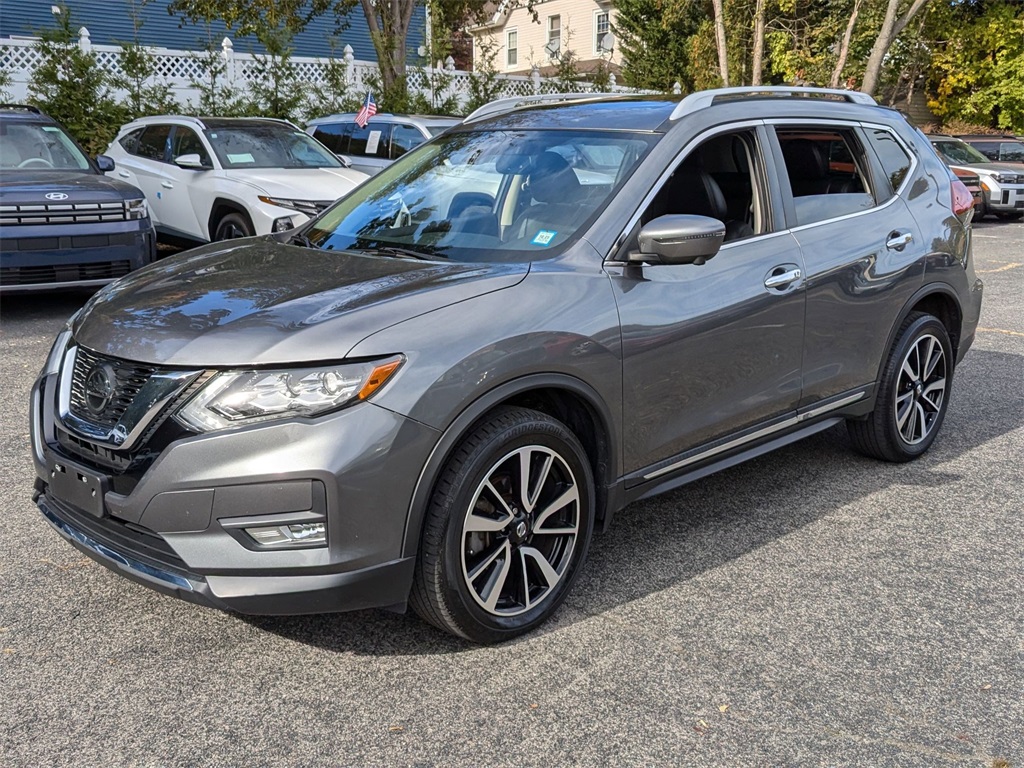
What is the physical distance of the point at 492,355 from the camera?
328 cm

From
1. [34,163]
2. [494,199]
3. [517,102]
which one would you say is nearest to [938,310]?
[517,102]

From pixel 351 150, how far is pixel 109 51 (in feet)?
16.8

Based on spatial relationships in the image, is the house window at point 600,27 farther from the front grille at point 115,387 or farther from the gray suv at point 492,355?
the front grille at point 115,387

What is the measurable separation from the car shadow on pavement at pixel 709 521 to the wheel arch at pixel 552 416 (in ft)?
1.26

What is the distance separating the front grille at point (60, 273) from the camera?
8445 millimetres

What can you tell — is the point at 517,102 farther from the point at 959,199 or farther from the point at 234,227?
the point at 234,227

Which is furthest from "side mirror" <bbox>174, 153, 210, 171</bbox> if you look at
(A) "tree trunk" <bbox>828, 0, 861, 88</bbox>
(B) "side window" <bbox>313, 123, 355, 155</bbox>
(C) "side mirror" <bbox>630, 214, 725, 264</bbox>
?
(A) "tree trunk" <bbox>828, 0, 861, 88</bbox>

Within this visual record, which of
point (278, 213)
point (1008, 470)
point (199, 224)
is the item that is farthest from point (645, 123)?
point (199, 224)

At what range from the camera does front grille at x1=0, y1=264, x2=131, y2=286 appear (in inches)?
332

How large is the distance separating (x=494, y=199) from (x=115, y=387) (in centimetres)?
166

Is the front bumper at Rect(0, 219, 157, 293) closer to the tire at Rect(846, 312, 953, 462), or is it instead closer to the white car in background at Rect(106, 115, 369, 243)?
the white car in background at Rect(106, 115, 369, 243)

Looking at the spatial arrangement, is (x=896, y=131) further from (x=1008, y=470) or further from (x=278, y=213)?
(x=278, y=213)

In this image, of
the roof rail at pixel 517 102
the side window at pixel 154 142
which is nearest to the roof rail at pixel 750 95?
the roof rail at pixel 517 102

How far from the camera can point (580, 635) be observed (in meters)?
3.56
